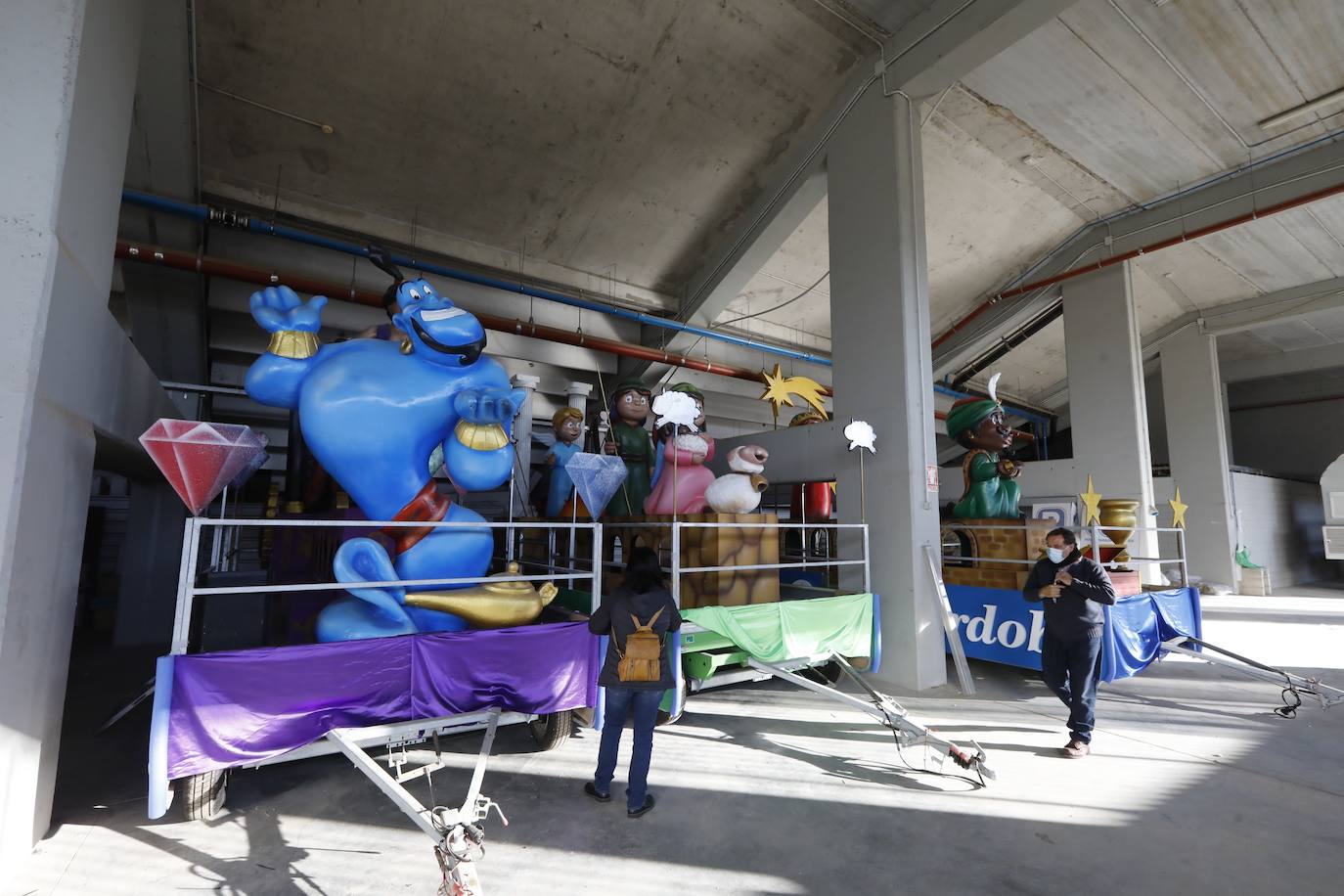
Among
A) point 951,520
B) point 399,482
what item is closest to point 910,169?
point 951,520

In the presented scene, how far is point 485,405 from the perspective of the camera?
13.1ft

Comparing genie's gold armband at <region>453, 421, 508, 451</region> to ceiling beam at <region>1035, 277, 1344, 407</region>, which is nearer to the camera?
genie's gold armband at <region>453, 421, 508, 451</region>

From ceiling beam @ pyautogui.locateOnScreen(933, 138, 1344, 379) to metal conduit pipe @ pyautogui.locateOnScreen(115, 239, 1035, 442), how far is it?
4568 millimetres

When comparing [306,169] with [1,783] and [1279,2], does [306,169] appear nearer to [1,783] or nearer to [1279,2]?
[1,783]

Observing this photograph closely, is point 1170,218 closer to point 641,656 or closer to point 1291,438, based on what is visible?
point 641,656

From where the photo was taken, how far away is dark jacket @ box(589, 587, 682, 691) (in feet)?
11.1

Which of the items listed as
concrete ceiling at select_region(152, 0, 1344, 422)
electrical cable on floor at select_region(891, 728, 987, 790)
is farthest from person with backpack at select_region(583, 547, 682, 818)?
concrete ceiling at select_region(152, 0, 1344, 422)

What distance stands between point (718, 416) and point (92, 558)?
36.7ft

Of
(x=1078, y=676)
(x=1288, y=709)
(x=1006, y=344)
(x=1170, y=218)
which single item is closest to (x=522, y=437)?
(x=1078, y=676)

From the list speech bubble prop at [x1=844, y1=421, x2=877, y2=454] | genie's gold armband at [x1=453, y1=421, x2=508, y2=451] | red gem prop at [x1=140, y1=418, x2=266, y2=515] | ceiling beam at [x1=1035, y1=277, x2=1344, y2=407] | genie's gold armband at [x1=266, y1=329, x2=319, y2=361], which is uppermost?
ceiling beam at [x1=1035, y1=277, x2=1344, y2=407]

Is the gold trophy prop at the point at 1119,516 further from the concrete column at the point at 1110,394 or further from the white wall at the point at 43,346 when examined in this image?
the white wall at the point at 43,346

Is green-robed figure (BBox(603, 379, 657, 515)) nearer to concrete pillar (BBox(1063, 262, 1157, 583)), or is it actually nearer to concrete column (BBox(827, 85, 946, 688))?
concrete column (BBox(827, 85, 946, 688))

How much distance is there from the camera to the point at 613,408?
7.14m

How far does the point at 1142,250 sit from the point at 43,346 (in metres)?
12.9
